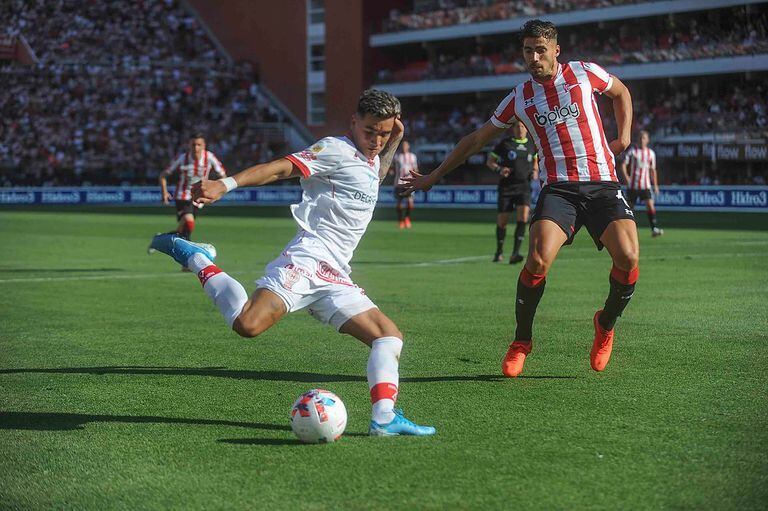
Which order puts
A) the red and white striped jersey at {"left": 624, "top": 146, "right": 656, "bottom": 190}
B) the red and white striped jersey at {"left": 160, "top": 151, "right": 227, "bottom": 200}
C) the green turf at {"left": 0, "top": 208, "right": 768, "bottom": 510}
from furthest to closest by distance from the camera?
the red and white striped jersey at {"left": 624, "top": 146, "right": 656, "bottom": 190}
the red and white striped jersey at {"left": 160, "top": 151, "right": 227, "bottom": 200}
the green turf at {"left": 0, "top": 208, "right": 768, "bottom": 510}

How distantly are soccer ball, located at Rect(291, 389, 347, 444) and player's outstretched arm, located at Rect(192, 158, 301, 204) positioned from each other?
3.89 feet

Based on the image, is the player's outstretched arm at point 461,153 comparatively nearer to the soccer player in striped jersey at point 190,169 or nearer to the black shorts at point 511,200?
the black shorts at point 511,200

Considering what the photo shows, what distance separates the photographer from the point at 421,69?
57562 mm

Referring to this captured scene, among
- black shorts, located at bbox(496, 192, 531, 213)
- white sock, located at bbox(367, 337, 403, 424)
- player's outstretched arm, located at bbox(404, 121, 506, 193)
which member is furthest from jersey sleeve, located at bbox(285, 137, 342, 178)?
black shorts, located at bbox(496, 192, 531, 213)

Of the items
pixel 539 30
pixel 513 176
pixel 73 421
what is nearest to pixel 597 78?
pixel 539 30

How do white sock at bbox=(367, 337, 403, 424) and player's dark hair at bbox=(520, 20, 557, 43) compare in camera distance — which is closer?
white sock at bbox=(367, 337, 403, 424)

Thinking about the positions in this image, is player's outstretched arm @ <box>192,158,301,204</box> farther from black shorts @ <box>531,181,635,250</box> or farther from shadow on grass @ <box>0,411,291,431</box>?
black shorts @ <box>531,181,635,250</box>

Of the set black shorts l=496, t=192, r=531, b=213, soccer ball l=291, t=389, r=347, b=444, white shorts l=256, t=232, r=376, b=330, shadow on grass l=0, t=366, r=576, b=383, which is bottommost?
black shorts l=496, t=192, r=531, b=213

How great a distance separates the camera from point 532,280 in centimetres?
799

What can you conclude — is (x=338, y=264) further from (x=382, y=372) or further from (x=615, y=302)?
(x=615, y=302)

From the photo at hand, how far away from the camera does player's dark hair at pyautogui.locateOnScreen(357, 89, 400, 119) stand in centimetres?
609

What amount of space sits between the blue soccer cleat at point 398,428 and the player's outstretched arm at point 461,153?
236cm

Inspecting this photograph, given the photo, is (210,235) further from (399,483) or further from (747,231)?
(399,483)

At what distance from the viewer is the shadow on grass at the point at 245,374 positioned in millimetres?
7836
